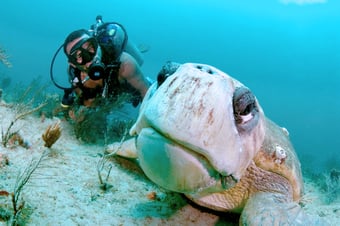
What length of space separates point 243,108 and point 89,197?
1630 millimetres

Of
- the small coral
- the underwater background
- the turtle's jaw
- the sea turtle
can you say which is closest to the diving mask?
the small coral

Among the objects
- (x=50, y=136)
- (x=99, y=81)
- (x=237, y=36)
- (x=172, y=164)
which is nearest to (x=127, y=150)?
(x=50, y=136)

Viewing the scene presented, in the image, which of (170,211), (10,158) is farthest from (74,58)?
(170,211)

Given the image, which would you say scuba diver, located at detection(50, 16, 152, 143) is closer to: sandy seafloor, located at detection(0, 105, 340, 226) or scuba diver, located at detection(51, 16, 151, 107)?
scuba diver, located at detection(51, 16, 151, 107)

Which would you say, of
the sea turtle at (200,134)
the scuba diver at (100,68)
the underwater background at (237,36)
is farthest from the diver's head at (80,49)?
the underwater background at (237,36)

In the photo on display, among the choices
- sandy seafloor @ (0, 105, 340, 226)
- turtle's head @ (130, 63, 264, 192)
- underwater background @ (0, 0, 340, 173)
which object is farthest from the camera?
underwater background @ (0, 0, 340, 173)

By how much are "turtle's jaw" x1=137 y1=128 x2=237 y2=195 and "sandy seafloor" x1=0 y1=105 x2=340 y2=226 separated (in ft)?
2.94

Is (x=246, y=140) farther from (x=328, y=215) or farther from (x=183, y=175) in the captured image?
(x=328, y=215)

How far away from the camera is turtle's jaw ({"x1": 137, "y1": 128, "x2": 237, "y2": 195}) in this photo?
157 centimetres

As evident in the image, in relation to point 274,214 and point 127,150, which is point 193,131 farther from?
point 127,150

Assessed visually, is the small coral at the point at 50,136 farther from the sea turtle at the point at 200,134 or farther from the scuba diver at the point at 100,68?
the sea turtle at the point at 200,134

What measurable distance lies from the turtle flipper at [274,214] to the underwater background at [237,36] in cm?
7185

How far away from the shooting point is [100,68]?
4.88 m

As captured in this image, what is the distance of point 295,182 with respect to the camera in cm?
262
